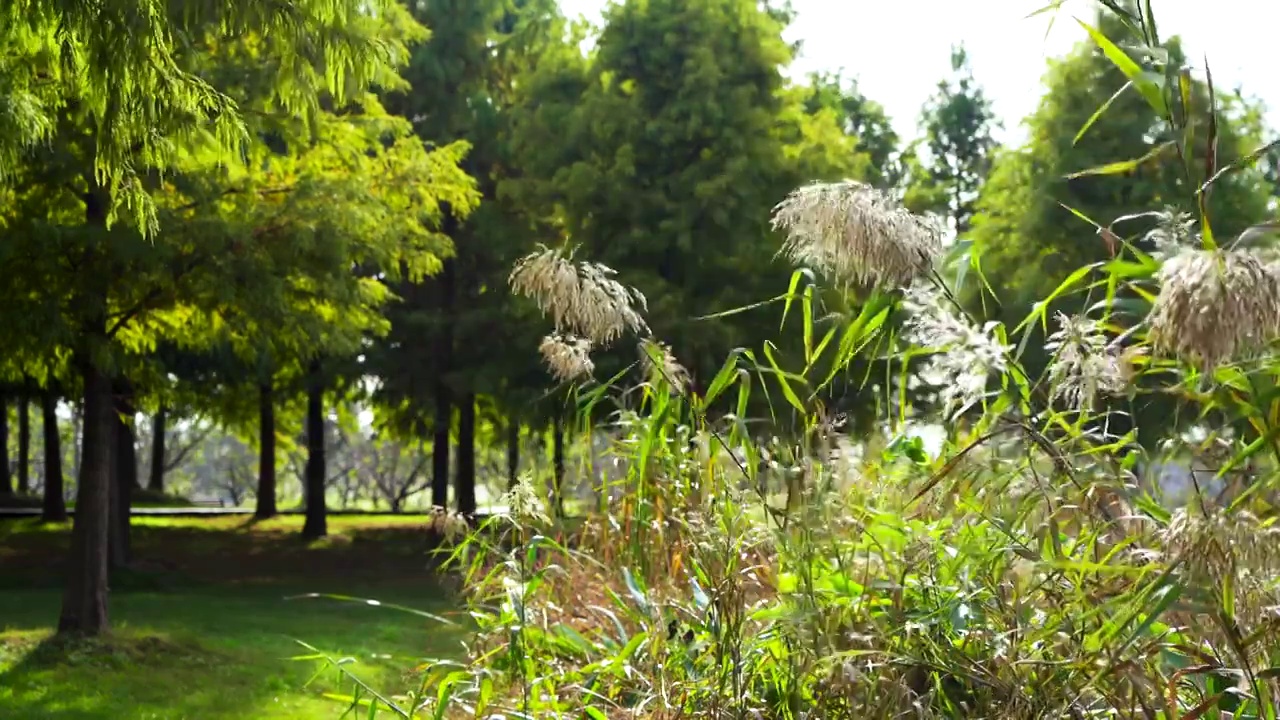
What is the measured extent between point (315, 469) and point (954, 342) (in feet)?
67.4

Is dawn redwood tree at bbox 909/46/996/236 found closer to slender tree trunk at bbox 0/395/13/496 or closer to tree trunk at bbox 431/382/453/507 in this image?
tree trunk at bbox 431/382/453/507

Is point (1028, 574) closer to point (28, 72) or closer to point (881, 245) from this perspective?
point (881, 245)

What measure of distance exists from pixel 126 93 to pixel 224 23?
530 millimetres

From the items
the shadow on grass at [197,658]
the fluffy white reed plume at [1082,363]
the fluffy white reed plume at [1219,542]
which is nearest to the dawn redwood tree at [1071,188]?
the shadow on grass at [197,658]

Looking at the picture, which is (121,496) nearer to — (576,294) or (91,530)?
(91,530)

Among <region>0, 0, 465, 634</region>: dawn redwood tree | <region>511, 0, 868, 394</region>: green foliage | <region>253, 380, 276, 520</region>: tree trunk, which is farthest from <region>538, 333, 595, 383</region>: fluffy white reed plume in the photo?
<region>253, 380, 276, 520</region>: tree trunk

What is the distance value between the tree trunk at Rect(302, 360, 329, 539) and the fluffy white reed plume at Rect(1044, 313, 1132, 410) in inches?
765

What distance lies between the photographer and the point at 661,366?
3496 millimetres

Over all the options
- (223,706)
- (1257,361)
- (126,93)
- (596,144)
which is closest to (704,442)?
(1257,361)

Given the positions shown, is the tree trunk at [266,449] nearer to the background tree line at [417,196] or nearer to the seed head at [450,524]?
the background tree line at [417,196]

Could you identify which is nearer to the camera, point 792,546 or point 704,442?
point 792,546

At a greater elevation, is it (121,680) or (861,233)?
(861,233)

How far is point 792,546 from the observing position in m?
2.92

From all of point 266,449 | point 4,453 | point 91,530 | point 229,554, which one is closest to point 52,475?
point 266,449
